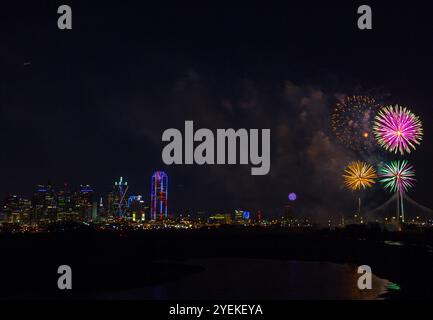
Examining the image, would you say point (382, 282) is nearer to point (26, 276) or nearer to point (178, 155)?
point (178, 155)

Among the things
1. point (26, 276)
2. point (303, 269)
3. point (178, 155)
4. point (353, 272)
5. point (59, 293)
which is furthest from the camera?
point (303, 269)

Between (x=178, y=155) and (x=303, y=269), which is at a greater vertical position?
(x=178, y=155)
